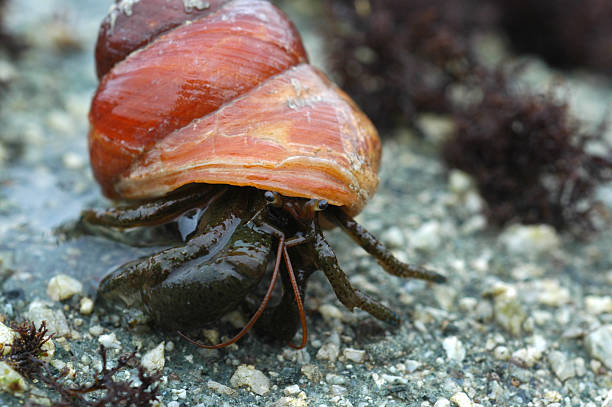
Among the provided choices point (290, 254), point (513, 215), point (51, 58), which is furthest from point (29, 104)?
point (513, 215)

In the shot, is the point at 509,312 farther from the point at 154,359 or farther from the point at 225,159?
the point at 154,359

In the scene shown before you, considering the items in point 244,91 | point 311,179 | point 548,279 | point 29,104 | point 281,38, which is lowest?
point 548,279

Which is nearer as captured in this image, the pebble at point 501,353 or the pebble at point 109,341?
the pebble at point 109,341

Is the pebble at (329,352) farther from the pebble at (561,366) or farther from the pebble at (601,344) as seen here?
the pebble at (601,344)

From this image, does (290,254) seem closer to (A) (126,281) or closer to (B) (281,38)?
(A) (126,281)

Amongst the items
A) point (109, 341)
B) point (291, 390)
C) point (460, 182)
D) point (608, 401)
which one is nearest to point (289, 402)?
point (291, 390)

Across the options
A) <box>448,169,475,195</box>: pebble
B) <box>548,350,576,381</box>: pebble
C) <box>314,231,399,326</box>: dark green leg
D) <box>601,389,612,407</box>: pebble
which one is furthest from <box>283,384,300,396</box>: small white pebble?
<box>448,169,475,195</box>: pebble

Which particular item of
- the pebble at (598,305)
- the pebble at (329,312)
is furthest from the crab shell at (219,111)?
the pebble at (598,305)
